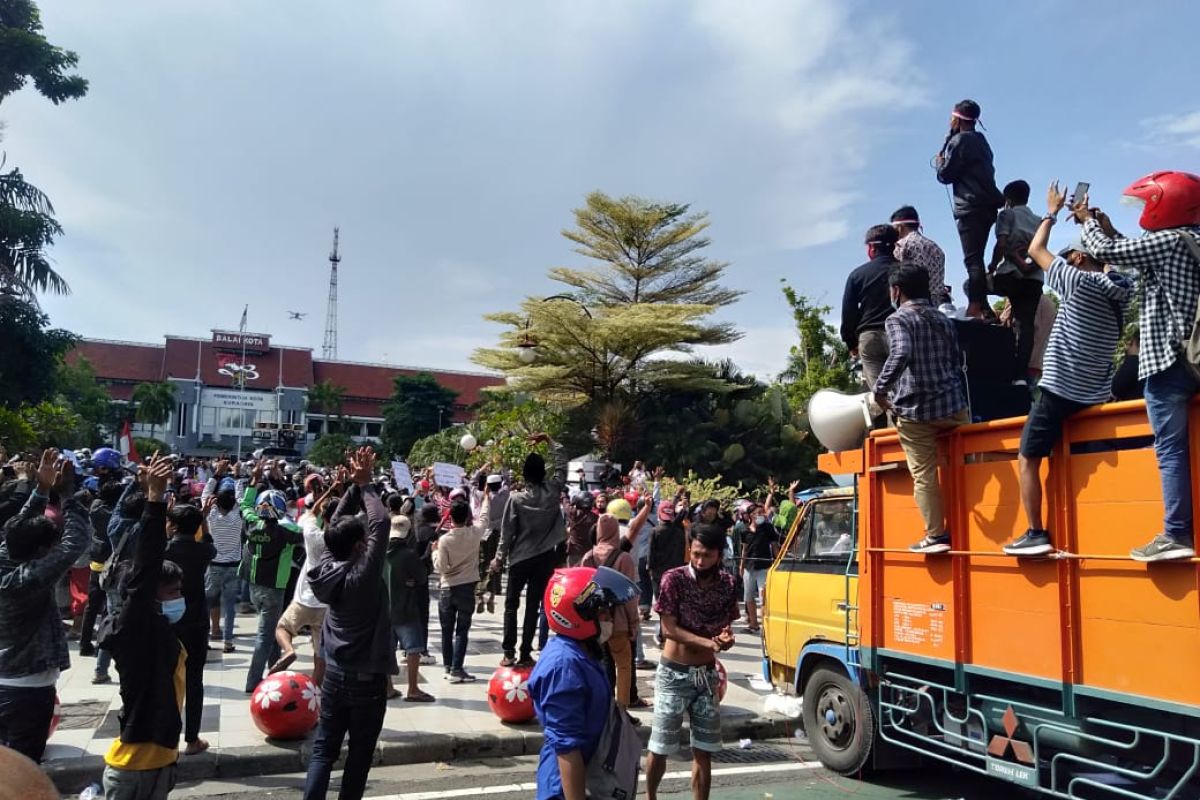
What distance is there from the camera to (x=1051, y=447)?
4.58 meters

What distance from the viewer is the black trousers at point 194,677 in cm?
628

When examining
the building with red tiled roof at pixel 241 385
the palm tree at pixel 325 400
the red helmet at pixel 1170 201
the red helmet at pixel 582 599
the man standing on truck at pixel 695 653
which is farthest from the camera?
the palm tree at pixel 325 400

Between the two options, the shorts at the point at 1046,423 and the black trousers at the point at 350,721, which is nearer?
the shorts at the point at 1046,423

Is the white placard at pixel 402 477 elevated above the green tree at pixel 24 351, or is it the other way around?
the green tree at pixel 24 351

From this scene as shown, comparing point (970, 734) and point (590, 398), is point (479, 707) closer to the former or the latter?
point (970, 734)

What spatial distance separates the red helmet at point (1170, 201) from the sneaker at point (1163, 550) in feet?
5.15

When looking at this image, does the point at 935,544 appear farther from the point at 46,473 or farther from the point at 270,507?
the point at 270,507

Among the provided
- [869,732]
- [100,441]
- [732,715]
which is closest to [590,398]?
[732,715]

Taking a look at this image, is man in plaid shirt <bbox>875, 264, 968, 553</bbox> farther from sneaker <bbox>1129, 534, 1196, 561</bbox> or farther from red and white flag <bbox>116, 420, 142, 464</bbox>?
red and white flag <bbox>116, 420, 142, 464</bbox>

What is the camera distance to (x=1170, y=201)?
4281mm

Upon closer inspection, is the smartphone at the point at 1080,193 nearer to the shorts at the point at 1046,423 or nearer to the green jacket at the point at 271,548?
the shorts at the point at 1046,423

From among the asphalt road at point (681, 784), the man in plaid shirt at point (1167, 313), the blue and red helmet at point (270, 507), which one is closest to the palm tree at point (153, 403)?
the blue and red helmet at point (270, 507)

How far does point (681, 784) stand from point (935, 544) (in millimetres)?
2606

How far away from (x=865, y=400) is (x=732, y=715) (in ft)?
11.2
